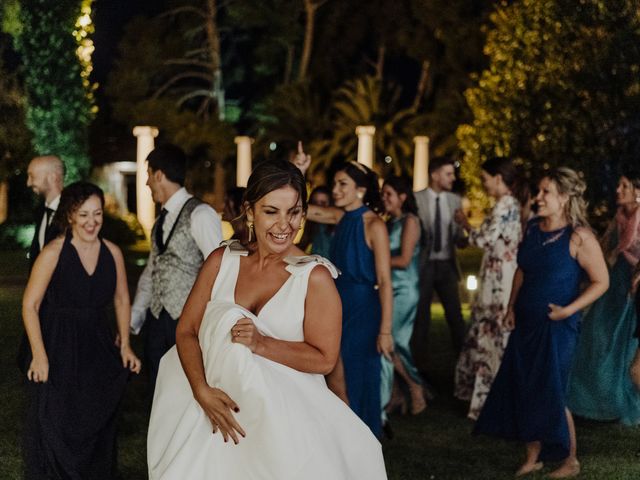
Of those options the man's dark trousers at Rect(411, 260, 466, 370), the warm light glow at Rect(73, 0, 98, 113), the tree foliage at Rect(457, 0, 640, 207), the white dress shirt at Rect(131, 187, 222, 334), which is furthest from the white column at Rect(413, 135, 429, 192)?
the white dress shirt at Rect(131, 187, 222, 334)

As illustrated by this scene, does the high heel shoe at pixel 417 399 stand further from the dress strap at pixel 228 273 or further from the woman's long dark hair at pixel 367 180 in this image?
the dress strap at pixel 228 273

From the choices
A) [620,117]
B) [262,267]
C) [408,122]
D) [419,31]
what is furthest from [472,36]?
[262,267]

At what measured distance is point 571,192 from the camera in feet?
20.8

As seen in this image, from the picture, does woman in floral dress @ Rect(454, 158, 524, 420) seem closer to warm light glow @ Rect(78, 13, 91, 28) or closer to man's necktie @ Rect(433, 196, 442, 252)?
man's necktie @ Rect(433, 196, 442, 252)

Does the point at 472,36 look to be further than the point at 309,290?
Yes

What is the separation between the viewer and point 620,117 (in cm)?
1598

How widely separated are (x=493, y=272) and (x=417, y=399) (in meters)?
1.13

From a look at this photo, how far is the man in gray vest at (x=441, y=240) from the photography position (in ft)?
29.5

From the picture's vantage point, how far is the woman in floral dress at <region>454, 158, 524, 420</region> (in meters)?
7.96

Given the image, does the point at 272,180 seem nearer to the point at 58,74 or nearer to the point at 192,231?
the point at 192,231

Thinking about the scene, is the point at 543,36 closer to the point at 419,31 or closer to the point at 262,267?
the point at 262,267

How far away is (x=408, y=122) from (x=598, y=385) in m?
33.8

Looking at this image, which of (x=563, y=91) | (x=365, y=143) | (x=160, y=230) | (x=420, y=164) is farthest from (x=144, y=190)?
(x=160, y=230)

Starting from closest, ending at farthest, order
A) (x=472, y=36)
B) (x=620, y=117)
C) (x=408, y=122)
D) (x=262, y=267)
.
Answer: (x=262, y=267)
(x=620, y=117)
(x=472, y=36)
(x=408, y=122)
